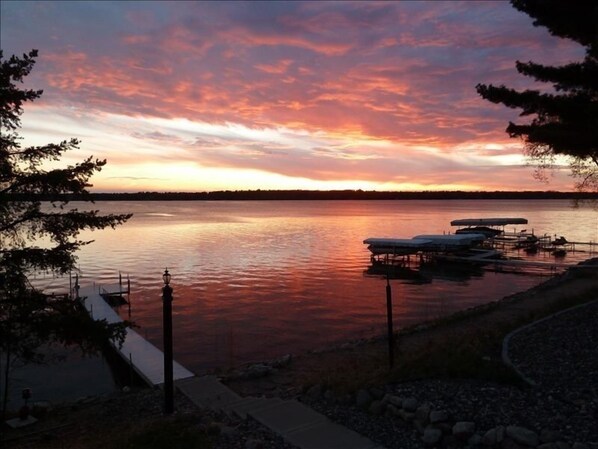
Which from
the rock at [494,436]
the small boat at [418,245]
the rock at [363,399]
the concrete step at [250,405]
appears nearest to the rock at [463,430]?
the rock at [494,436]

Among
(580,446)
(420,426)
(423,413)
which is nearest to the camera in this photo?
(580,446)

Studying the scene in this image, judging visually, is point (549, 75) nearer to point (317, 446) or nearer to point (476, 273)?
point (317, 446)

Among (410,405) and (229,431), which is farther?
(229,431)

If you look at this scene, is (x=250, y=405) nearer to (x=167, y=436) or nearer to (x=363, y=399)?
(x=167, y=436)

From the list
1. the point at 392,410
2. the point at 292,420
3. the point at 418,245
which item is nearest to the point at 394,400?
the point at 392,410

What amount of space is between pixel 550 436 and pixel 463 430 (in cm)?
121

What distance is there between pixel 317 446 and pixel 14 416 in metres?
10.6

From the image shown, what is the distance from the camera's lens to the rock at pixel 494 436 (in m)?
7.23

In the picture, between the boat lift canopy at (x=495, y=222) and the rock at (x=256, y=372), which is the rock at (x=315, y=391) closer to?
the rock at (x=256, y=372)

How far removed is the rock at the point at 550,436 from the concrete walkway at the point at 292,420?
2.41m

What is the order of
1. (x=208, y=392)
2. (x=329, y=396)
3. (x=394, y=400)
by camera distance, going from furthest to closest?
(x=208, y=392) < (x=329, y=396) < (x=394, y=400)

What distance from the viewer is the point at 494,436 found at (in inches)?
286

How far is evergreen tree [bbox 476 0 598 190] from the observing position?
46.2 ft

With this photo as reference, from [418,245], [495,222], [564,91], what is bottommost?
[418,245]
